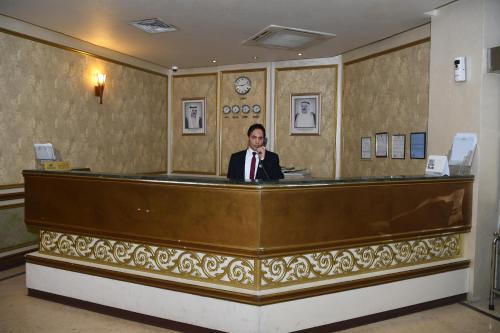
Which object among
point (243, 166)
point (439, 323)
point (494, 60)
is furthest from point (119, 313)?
point (494, 60)

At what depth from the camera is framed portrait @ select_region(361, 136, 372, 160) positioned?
595cm

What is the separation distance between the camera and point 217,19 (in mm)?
4848

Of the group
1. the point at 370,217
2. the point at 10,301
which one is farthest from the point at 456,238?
the point at 10,301

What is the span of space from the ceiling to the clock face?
41.5 inches

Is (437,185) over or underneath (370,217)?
over

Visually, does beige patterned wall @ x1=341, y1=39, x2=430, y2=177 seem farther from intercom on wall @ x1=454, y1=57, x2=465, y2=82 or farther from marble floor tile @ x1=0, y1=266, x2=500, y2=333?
marble floor tile @ x1=0, y1=266, x2=500, y2=333

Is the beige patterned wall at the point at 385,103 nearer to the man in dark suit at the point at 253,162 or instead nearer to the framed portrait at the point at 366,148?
the framed portrait at the point at 366,148

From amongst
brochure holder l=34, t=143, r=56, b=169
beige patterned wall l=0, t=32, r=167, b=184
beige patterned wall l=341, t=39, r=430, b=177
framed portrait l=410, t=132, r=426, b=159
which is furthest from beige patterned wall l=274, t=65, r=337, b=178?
brochure holder l=34, t=143, r=56, b=169

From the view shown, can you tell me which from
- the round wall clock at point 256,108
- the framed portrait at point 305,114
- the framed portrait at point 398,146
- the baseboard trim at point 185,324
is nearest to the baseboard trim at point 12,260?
the baseboard trim at point 185,324

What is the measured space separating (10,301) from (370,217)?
3407mm

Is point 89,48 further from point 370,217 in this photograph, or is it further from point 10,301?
point 370,217

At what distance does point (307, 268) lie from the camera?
3.28m

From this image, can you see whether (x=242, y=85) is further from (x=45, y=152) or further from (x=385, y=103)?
(x=45, y=152)

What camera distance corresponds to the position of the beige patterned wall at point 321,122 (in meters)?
6.71
